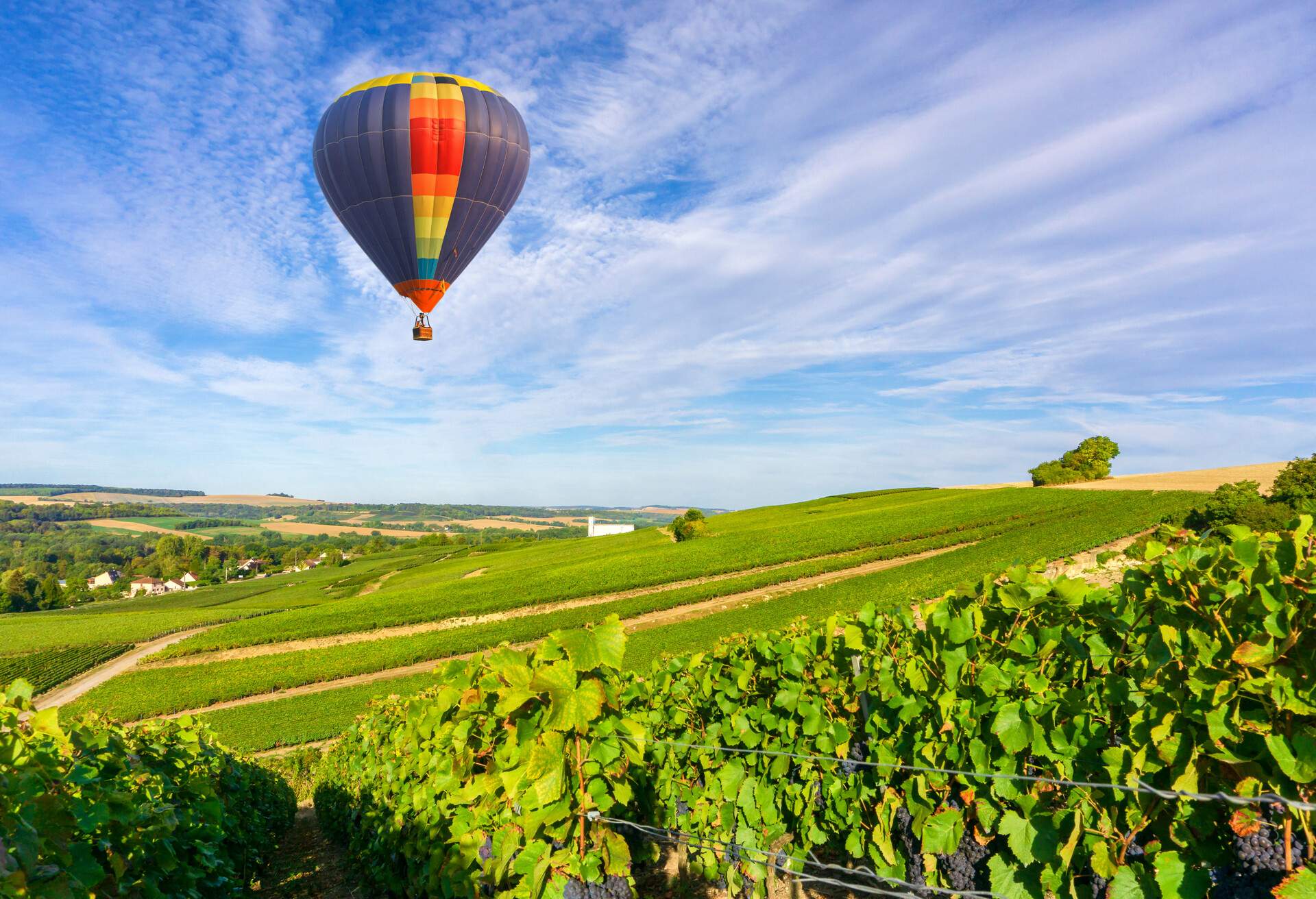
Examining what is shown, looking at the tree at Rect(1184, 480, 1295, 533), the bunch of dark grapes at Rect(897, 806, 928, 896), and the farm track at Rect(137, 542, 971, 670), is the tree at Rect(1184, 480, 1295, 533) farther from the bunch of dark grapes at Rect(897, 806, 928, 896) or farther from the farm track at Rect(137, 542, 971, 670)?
the bunch of dark grapes at Rect(897, 806, 928, 896)

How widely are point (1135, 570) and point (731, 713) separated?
106 inches

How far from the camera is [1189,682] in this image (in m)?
2.08

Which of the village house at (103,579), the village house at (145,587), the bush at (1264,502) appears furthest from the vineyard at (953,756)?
the village house at (103,579)

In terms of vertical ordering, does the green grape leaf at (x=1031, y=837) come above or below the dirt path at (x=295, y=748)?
above

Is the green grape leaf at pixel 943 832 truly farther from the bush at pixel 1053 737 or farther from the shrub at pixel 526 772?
the shrub at pixel 526 772

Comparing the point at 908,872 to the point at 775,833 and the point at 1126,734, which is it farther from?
the point at 1126,734

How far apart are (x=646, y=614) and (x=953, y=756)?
29934 millimetres

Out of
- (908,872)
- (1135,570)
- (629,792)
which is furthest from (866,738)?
(1135,570)

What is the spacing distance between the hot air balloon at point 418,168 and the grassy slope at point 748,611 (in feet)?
53.6

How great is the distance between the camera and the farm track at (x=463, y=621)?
1384 inches

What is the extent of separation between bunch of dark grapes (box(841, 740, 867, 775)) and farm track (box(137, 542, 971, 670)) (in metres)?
32.2

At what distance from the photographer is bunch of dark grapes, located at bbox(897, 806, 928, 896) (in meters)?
2.94

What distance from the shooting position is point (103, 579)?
11575cm

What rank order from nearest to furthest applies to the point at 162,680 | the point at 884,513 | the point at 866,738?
the point at 866,738 < the point at 162,680 < the point at 884,513
